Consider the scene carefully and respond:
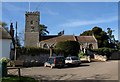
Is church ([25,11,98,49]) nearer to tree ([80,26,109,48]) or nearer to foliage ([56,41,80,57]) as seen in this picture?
tree ([80,26,109,48])

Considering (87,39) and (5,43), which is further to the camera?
(87,39)

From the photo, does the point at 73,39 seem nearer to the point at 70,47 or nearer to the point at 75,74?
the point at 70,47

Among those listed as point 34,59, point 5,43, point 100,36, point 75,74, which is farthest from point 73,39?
point 75,74

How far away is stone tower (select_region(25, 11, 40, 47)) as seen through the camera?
276ft

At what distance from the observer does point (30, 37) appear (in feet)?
279

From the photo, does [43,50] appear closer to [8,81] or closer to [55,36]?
[8,81]

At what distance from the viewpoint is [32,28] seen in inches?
3366

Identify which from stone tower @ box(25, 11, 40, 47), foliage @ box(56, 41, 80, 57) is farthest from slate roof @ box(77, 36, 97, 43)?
foliage @ box(56, 41, 80, 57)

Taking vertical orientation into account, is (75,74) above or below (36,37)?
below

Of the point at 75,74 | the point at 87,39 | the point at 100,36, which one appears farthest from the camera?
the point at 100,36

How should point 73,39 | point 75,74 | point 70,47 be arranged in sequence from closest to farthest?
point 75,74, point 70,47, point 73,39

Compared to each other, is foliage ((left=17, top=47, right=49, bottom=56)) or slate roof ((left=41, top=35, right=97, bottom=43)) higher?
slate roof ((left=41, top=35, right=97, bottom=43))

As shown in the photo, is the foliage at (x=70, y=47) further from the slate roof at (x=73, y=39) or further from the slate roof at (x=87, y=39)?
the slate roof at (x=87, y=39)

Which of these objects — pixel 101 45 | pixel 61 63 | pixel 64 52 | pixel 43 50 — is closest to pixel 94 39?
pixel 101 45
